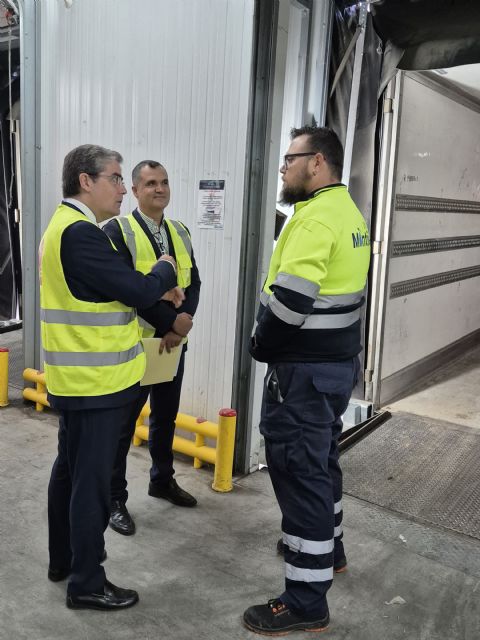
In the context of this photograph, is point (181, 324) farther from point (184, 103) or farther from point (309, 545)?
point (184, 103)

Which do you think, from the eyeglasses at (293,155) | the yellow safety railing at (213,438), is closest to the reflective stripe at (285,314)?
the eyeglasses at (293,155)

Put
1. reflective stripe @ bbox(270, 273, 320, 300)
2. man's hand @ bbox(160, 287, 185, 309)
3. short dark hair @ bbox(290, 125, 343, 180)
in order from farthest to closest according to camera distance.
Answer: man's hand @ bbox(160, 287, 185, 309)
short dark hair @ bbox(290, 125, 343, 180)
reflective stripe @ bbox(270, 273, 320, 300)

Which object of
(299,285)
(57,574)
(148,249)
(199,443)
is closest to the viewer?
(299,285)

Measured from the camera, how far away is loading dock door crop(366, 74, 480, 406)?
4.75 m

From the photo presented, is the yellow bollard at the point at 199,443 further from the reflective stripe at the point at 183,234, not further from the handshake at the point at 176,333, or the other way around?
the reflective stripe at the point at 183,234

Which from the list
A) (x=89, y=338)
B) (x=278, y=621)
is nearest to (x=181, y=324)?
(x=89, y=338)

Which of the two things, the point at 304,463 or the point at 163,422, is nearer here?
the point at 304,463

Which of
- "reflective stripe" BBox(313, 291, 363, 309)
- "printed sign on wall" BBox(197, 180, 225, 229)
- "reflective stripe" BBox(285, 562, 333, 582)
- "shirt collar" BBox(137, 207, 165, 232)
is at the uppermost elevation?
"printed sign on wall" BBox(197, 180, 225, 229)

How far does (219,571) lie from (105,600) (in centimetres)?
56

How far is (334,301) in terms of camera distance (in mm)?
2352

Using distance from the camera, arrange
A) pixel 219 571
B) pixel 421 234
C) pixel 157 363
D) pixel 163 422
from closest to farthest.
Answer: pixel 219 571
pixel 157 363
pixel 163 422
pixel 421 234

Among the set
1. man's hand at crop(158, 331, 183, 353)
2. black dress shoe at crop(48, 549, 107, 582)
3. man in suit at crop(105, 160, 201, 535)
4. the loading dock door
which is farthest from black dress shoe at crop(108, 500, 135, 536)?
the loading dock door

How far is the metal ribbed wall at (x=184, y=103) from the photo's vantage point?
3.64 m

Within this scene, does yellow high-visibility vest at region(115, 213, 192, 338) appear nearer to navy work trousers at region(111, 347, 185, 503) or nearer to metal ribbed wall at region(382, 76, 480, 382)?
navy work trousers at region(111, 347, 185, 503)
